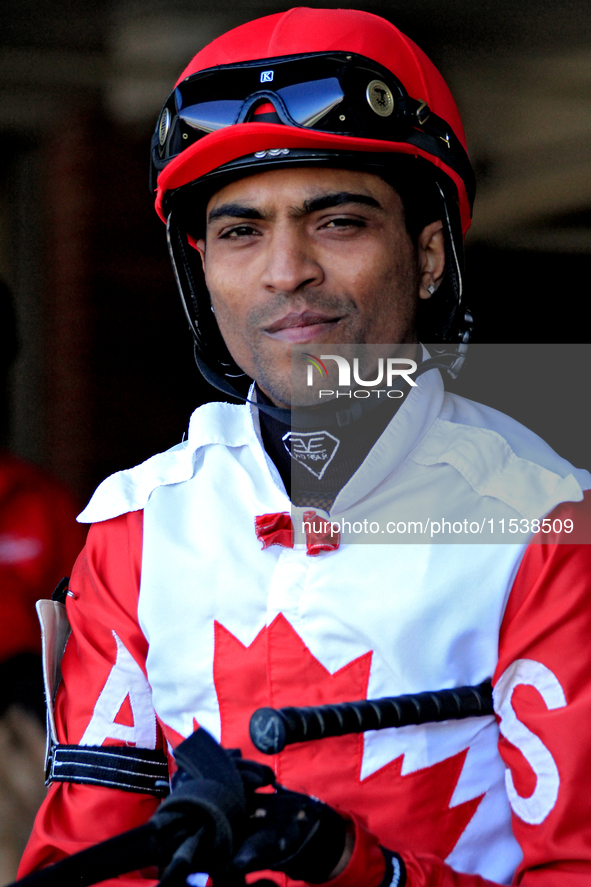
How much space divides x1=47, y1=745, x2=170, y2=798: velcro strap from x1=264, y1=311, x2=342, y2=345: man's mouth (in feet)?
1.95

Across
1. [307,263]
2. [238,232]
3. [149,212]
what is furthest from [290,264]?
[149,212]

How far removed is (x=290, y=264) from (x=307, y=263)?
0.03 meters

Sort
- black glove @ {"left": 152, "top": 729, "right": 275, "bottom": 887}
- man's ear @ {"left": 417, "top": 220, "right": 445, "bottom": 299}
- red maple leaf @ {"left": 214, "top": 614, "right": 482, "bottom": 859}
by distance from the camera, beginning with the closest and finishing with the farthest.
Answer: black glove @ {"left": 152, "top": 729, "right": 275, "bottom": 887} → red maple leaf @ {"left": 214, "top": 614, "right": 482, "bottom": 859} → man's ear @ {"left": 417, "top": 220, "right": 445, "bottom": 299}

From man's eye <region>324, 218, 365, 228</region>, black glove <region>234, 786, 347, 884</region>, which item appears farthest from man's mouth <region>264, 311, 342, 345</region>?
black glove <region>234, 786, 347, 884</region>

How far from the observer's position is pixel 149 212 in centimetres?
271

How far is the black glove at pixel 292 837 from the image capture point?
77cm

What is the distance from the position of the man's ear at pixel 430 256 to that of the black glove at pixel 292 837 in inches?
30.6

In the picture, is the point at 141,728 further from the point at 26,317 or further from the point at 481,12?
the point at 481,12

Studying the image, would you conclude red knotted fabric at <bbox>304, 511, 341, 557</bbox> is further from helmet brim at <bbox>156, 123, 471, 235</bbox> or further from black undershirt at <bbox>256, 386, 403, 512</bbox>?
helmet brim at <bbox>156, 123, 471, 235</bbox>

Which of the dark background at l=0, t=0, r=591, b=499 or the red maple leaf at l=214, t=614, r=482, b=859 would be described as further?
the dark background at l=0, t=0, r=591, b=499

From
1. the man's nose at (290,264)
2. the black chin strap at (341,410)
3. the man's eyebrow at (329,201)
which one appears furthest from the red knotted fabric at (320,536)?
the man's eyebrow at (329,201)

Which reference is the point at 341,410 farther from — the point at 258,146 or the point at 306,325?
the point at 258,146

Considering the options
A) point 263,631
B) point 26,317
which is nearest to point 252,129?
point 263,631

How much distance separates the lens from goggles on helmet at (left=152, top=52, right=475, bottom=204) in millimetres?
1184
